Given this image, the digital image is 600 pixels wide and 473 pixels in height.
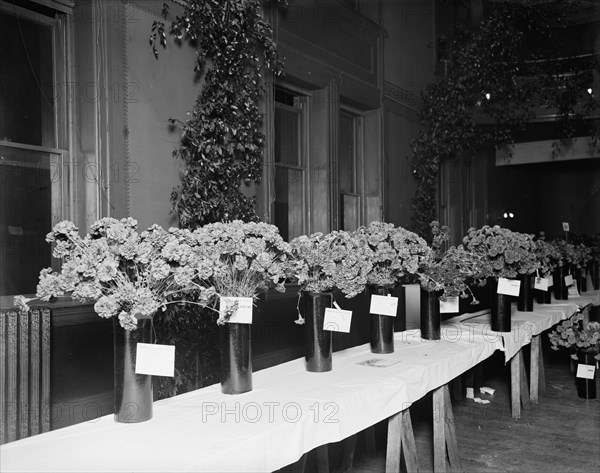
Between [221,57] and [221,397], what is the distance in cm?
272

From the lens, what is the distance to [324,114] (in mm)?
5836

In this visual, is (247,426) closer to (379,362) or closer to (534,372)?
(379,362)

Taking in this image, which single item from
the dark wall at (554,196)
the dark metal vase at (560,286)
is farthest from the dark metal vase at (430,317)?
the dark wall at (554,196)

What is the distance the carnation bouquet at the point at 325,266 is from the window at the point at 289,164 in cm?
266

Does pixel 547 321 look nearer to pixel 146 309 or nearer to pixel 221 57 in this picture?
pixel 221 57

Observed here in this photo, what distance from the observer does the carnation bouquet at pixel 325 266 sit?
2609mm

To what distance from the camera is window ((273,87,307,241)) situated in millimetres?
5477

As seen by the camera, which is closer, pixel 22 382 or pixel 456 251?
pixel 22 382

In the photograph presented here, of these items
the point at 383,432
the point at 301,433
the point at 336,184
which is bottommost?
the point at 383,432

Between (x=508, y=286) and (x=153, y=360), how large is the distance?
263cm

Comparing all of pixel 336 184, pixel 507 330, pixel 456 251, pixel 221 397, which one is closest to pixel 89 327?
pixel 221 397

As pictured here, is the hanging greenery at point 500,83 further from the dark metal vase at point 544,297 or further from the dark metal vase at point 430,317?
the dark metal vase at point 430,317

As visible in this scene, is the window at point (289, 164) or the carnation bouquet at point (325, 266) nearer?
the carnation bouquet at point (325, 266)

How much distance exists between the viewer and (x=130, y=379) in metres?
1.93
